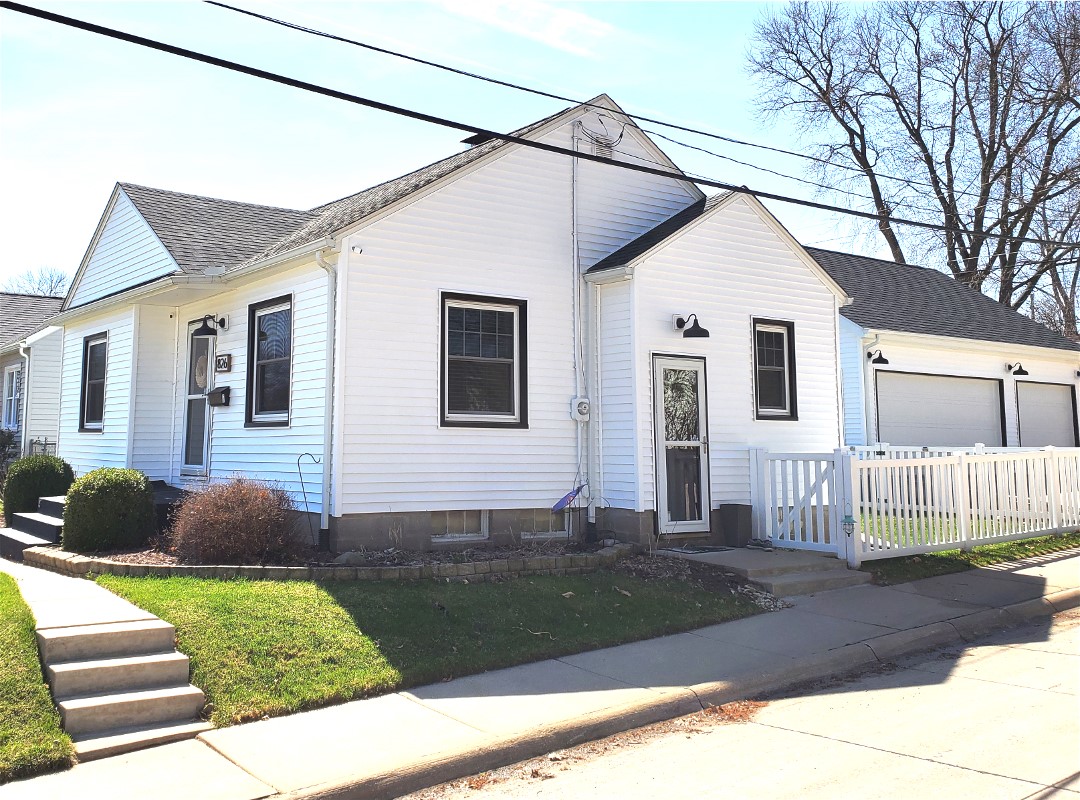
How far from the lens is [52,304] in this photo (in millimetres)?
26688

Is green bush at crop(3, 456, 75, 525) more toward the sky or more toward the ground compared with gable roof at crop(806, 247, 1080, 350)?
→ more toward the ground

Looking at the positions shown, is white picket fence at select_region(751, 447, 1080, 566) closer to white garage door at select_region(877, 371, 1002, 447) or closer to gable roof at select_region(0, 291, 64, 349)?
white garage door at select_region(877, 371, 1002, 447)

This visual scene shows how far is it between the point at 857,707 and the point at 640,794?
2295mm

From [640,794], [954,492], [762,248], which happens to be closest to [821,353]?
[762,248]

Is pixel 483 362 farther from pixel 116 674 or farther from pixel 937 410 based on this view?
pixel 937 410

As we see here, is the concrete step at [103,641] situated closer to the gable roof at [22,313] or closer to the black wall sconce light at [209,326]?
the black wall sconce light at [209,326]

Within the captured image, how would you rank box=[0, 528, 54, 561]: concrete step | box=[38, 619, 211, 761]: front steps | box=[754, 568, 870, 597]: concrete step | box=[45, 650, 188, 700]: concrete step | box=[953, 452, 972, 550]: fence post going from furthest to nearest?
box=[953, 452, 972, 550]: fence post, box=[0, 528, 54, 561]: concrete step, box=[754, 568, 870, 597]: concrete step, box=[45, 650, 188, 700]: concrete step, box=[38, 619, 211, 761]: front steps

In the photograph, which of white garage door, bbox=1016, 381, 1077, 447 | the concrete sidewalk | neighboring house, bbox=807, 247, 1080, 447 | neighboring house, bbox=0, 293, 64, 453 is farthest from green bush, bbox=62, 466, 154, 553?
white garage door, bbox=1016, 381, 1077, 447

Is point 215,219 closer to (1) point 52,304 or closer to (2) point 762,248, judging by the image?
(2) point 762,248

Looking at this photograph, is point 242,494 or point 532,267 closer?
point 242,494

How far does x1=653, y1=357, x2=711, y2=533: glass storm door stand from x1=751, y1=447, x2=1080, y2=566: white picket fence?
2.68 feet

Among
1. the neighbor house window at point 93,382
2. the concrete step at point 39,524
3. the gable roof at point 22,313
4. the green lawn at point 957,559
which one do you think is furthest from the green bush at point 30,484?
the green lawn at point 957,559

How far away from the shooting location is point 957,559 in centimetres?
1138

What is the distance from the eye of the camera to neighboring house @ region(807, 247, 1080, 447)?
1758 centimetres
